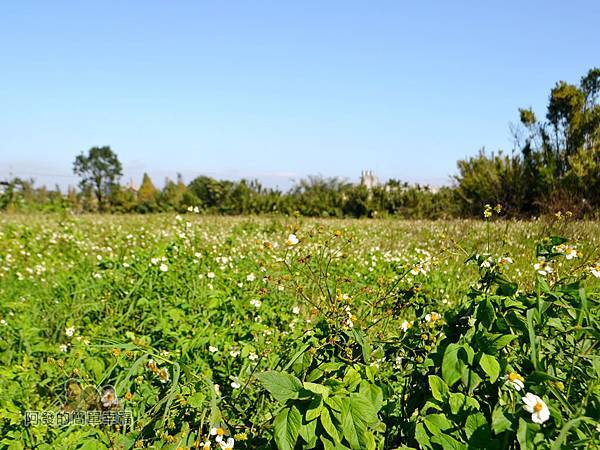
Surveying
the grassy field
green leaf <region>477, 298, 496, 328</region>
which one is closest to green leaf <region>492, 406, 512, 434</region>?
the grassy field

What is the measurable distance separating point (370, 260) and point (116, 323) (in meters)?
2.98

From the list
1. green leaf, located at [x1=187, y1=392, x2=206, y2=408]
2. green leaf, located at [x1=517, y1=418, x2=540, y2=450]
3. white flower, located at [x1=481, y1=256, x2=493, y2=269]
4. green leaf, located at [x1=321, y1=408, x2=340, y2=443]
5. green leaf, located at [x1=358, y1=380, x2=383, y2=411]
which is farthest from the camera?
white flower, located at [x1=481, y1=256, x2=493, y2=269]

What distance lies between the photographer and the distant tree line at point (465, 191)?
10.9 m

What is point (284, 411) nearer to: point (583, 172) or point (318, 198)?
point (583, 172)

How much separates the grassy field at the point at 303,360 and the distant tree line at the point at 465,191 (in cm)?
651

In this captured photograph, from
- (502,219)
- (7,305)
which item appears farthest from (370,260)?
(502,219)

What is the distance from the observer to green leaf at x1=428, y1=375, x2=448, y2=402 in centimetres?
130

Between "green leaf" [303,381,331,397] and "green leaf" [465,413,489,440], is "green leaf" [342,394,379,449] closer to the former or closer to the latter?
"green leaf" [303,381,331,397]

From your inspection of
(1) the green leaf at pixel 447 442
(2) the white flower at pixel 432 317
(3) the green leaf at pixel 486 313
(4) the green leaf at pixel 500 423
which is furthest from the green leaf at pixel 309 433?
(2) the white flower at pixel 432 317

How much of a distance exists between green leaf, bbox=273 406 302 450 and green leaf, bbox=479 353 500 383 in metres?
0.50

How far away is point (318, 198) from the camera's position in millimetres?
14609

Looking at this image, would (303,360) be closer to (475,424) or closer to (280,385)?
(280,385)

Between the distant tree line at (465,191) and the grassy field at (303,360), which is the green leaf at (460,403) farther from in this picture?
the distant tree line at (465,191)

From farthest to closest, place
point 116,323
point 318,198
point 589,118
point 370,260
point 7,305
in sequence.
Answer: point 318,198 → point 589,118 → point 370,260 → point 7,305 → point 116,323
